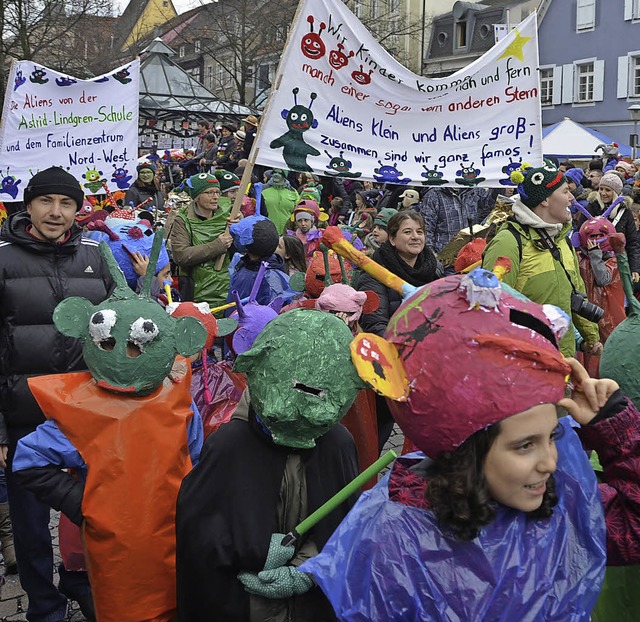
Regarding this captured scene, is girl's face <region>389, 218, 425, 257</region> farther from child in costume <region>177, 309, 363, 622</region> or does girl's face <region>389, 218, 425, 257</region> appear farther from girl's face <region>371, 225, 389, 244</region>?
girl's face <region>371, 225, 389, 244</region>

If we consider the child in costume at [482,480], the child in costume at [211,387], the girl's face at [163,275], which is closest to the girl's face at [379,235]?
the girl's face at [163,275]

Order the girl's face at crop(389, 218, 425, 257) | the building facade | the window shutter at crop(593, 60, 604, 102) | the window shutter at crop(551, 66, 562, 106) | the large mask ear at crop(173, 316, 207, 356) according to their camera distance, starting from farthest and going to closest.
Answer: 1. the window shutter at crop(551, 66, 562, 106)
2. the window shutter at crop(593, 60, 604, 102)
3. the building facade
4. the girl's face at crop(389, 218, 425, 257)
5. the large mask ear at crop(173, 316, 207, 356)

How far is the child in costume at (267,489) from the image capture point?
2.39 metres

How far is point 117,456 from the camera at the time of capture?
294cm

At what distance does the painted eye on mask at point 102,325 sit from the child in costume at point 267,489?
1.73ft

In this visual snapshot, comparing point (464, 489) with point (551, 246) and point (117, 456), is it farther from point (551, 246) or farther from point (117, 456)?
point (551, 246)

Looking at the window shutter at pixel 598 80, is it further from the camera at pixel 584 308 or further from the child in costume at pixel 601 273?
the camera at pixel 584 308

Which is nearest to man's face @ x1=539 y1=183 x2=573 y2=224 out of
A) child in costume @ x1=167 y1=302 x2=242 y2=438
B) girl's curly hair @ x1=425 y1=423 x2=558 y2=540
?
child in costume @ x1=167 y1=302 x2=242 y2=438

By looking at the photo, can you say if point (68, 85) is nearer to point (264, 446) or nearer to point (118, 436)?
point (118, 436)

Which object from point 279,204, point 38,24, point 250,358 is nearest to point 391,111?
point 250,358

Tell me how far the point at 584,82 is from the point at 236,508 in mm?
39561

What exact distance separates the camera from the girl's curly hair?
2.82 meters

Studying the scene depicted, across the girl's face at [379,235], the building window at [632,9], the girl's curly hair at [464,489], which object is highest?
the building window at [632,9]

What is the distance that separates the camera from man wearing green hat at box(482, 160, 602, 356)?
174 inches
